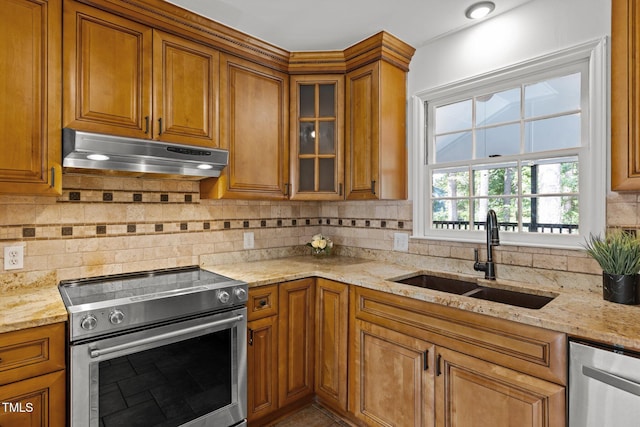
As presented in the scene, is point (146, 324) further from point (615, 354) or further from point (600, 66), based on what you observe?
point (600, 66)

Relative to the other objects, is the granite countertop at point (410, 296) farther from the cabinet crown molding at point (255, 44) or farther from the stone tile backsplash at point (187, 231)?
the cabinet crown molding at point (255, 44)

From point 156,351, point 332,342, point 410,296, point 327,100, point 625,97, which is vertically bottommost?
point 332,342

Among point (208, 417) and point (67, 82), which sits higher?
point (67, 82)

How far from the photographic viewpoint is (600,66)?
173cm

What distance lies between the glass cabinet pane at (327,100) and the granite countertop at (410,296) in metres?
1.12

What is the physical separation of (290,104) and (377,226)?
114cm

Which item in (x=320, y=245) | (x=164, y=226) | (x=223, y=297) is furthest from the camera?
(x=320, y=245)

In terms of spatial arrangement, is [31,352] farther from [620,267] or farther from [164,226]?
[620,267]

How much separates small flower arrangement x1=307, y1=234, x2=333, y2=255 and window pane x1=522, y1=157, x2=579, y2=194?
144 centimetres

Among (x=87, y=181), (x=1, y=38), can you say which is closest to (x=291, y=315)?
(x=87, y=181)

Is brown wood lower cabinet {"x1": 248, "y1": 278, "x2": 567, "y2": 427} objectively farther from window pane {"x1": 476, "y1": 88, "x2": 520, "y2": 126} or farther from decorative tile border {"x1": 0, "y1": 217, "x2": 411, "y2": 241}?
window pane {"x1": 476, "y1": 88, "x2": 520, "y2": 126}

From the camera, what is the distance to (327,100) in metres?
2.61

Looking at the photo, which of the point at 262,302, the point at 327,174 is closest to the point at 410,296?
the point at 262,302

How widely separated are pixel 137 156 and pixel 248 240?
44.0 inches
